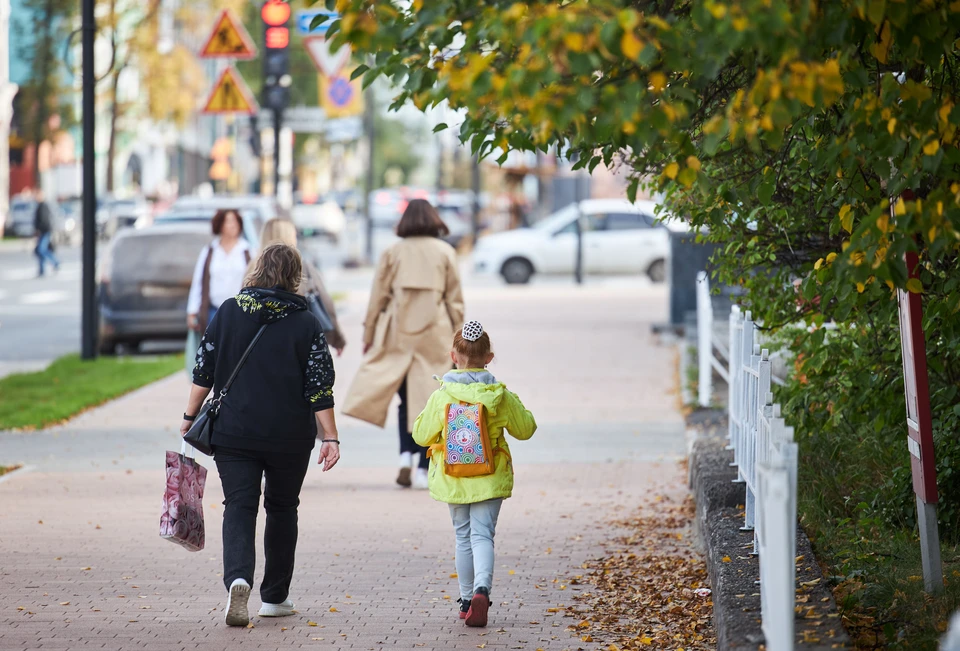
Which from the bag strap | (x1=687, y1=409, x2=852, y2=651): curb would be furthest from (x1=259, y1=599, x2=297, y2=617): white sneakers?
(x1=687, y1=409, x2=852, y2=651): curb

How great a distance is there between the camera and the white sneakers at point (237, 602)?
570cm

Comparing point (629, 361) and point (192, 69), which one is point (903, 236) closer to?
point (629, 361)

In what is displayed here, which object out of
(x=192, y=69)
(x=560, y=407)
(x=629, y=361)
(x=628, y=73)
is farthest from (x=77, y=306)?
(x=628, y=73)

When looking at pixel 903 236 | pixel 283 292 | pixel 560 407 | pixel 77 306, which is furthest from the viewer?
pixel 77 306

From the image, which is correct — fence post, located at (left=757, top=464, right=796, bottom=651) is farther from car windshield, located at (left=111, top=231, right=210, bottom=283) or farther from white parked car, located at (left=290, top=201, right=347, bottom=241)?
white parked car, located at (left=290, top=201, right=347, bottom=241)

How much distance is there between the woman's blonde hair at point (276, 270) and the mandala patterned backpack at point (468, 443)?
84cm

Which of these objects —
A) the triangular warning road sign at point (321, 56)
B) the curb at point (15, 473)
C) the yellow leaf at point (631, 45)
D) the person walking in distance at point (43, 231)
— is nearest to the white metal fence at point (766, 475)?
the yellow leaf at point (631, 45)

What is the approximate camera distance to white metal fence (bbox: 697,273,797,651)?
13.0 ft

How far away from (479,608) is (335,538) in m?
2.02

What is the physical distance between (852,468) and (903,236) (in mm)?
3420

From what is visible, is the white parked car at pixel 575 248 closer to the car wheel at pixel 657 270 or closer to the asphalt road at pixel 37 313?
the car wheel at pixel 657 270

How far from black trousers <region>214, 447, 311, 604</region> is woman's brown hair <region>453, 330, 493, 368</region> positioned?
736 millimetres

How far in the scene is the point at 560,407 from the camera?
501 inches

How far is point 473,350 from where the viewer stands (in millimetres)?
5809
